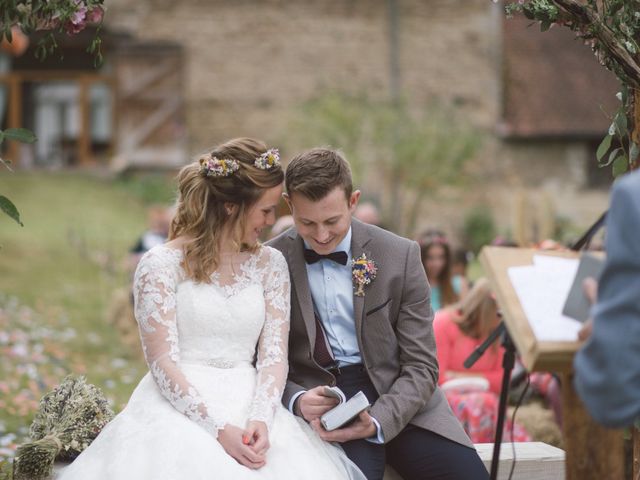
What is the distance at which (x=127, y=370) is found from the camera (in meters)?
9.10

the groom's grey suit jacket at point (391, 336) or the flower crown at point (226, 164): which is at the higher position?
the flower crown at point (226, 164)

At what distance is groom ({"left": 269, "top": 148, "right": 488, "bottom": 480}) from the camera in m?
3.61

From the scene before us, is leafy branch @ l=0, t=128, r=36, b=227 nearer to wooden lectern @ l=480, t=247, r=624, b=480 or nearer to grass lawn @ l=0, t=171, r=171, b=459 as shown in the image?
grass lawn @ l=0, t=171, r=171, b=459

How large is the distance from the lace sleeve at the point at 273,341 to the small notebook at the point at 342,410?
8.4 inches

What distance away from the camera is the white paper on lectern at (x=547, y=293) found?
2.49 metres

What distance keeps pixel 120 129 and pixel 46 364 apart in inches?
519

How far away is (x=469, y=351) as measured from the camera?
19.5 ft

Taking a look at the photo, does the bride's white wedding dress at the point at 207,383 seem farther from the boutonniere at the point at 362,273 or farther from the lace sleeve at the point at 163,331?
the boutonniere at the point at 362,273

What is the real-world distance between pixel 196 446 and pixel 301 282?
0.87m

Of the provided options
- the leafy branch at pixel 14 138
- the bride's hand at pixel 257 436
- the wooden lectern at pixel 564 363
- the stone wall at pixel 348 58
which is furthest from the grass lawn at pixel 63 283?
the stone wall at pixel 348 58

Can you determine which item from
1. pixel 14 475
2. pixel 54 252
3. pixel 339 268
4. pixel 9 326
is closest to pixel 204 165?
pixel 339 268

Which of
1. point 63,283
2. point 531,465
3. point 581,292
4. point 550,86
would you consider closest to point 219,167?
point 581,292

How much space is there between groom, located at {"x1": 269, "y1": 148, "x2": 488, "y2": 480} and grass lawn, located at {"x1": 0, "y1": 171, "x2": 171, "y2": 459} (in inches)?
52.7

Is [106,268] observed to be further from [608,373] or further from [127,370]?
[608,373]
